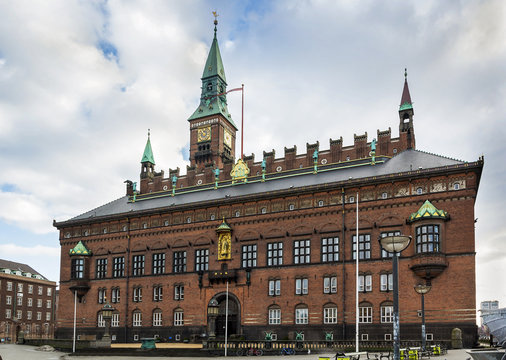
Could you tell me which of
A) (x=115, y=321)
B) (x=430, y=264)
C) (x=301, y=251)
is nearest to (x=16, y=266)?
(x=115, y=321)

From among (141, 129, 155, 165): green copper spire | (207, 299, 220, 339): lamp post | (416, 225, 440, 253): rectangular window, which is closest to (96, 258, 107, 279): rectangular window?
(141, 129, 155, 165): green copper spire

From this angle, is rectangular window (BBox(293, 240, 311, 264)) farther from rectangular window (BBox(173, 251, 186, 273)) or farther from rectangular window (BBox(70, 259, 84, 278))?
rectangular window (BBox(70, 259, 84, 278))

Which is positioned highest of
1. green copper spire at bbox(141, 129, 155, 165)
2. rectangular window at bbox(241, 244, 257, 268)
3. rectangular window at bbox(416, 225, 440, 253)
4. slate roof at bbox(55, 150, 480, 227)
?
green copper spire at bbox(141, 129, 155, 165)

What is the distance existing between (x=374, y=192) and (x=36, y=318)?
7944cm

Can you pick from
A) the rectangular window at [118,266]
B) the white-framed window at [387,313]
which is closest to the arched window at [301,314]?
the white-framed window at [387,313]

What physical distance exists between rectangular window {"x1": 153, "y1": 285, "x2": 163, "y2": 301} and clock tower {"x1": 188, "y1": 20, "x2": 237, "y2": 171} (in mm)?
30995

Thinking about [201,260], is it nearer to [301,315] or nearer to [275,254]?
[275,254]

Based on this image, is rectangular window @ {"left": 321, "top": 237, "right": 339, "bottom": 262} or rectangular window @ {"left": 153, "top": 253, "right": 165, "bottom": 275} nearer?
rectangular window @ {"left": 321, "top": 237, "right": 339, "bottom": 262}

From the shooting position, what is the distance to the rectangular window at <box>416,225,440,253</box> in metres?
47.7

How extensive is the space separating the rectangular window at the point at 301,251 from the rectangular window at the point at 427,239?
34.7 feet

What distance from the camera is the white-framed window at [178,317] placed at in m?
60.2

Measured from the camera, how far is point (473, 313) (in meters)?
45.7

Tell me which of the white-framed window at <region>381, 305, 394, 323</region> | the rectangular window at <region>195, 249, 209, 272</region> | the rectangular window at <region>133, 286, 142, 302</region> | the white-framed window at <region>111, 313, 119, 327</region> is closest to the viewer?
the white-framed window at <region>381, 305, 394, 323</region>

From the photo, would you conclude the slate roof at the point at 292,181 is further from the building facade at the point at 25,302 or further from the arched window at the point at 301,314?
the building facade at the point at 25,302
